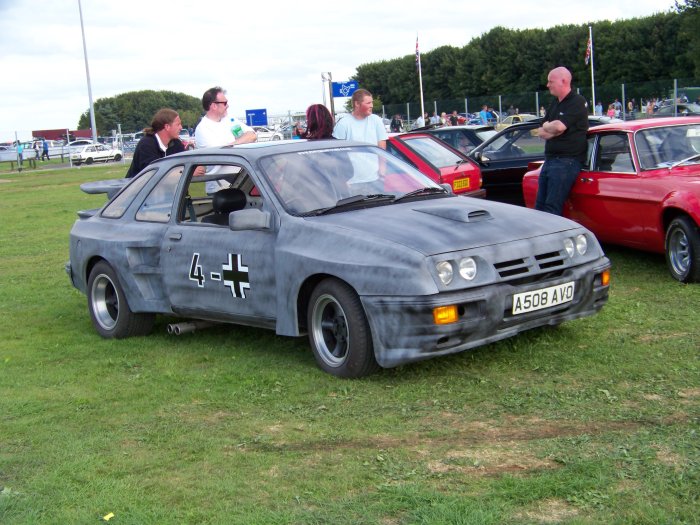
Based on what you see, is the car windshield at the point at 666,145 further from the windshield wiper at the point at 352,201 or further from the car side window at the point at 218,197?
the car side window at the point at 218,197

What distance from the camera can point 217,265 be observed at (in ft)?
21.6

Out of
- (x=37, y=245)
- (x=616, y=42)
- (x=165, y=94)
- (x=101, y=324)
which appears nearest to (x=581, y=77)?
(x=616, y=42)

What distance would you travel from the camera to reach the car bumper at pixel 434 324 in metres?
5.33

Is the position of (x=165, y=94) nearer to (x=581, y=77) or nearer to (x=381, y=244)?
(x=581, y=77)

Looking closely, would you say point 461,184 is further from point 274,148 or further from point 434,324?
point 434,324

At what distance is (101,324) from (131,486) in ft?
12.2

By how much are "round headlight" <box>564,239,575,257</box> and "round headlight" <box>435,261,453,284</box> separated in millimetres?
978

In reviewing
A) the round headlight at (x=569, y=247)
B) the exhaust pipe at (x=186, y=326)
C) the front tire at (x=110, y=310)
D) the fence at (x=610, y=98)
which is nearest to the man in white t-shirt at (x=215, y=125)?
the front tire at (x=110, y=310)

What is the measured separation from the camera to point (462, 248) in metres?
5.50

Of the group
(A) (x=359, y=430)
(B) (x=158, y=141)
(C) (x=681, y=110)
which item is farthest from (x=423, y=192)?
(C) (x=681, y=110)

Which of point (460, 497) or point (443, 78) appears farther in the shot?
point (443, 78)

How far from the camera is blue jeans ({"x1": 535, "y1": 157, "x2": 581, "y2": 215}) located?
9.09 m

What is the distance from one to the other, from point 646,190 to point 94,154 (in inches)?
2027

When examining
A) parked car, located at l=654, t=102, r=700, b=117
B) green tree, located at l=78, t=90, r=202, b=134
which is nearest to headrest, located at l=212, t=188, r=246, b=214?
parked car, located at l=654, t=102, r=700, b=117
